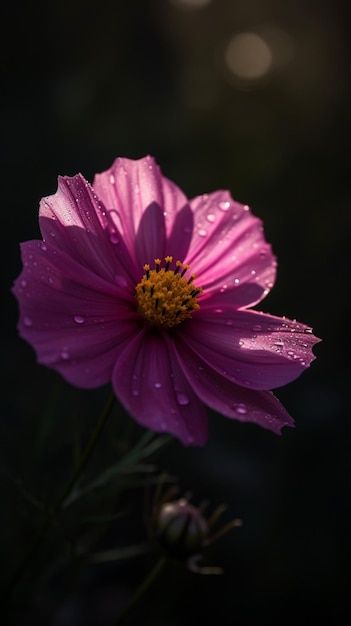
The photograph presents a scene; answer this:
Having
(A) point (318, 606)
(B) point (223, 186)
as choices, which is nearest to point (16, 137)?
(B) point (223, 186)

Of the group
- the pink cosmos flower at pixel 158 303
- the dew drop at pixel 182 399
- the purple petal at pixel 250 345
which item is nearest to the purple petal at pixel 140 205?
the pink cosmos flower at pixel 158 303

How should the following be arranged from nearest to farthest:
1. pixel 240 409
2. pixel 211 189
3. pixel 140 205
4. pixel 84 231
Result: pixel 240 409, pixel 84 231, pixel 140 205, pixel 211 189

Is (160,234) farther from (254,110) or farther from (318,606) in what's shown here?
(254,110)

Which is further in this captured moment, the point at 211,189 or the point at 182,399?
the point at 211,189

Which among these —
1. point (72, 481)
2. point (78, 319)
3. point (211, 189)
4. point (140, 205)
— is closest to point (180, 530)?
point (72, 481)

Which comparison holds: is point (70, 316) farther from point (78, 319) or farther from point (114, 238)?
point (114, 238)

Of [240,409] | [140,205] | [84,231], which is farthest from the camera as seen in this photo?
[140,205]
